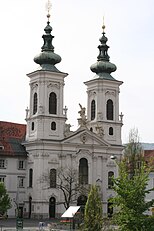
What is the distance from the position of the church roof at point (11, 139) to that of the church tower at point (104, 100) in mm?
9821

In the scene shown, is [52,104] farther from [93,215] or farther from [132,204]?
[132,204]

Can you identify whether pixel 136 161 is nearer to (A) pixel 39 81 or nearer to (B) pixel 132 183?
(A) pixel 39 81

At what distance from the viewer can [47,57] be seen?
72125 mm

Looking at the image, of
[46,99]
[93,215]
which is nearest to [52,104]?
[46,99]

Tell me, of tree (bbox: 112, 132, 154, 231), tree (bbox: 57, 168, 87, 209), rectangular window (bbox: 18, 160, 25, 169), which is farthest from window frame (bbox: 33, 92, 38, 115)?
tree (bbox: 112, 132, 154, 231)

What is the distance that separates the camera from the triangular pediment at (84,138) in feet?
236

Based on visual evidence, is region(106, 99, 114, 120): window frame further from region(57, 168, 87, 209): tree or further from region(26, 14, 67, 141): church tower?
region(57, 168, 87, 209): tree

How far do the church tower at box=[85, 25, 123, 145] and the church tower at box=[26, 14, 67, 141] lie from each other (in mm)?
6394

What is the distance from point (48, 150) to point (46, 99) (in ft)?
21.4

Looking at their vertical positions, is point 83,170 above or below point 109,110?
below

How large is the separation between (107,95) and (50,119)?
10607 mm

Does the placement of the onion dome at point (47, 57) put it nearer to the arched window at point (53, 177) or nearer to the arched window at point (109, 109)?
the arched window at point (109, 109)

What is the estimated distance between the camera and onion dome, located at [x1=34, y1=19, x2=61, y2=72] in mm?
72125

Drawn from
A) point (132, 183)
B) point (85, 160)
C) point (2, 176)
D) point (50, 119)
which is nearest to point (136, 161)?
point (85, 160)
